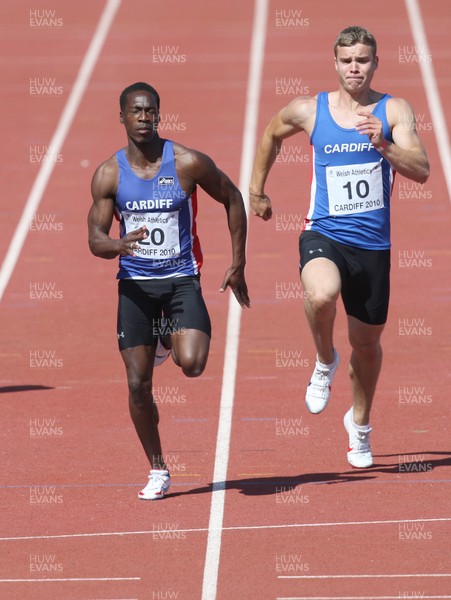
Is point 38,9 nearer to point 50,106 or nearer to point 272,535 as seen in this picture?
point 50,106

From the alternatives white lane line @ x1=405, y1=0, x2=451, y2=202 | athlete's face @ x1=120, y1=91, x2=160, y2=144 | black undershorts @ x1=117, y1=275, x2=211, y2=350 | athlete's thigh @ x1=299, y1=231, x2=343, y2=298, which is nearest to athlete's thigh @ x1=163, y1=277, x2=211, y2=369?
black undershorts @ x1=117, y1=275, x2=211, y2=350

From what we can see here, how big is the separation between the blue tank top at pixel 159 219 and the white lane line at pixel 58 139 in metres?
6.39

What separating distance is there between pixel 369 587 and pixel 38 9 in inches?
793

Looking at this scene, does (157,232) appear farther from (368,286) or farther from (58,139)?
(58,139)

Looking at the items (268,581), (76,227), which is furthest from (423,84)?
(268,581)

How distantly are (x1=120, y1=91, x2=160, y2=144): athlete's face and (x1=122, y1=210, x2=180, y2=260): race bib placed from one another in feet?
1.33

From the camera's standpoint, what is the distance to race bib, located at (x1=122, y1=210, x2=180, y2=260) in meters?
8.01

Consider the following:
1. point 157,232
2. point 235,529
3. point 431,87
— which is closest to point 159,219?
point 157,232

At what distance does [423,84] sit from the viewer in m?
21.4

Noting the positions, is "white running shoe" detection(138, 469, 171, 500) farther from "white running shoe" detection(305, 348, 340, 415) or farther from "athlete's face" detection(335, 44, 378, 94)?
"athlete's face" detection(335, 44, 378, 94)

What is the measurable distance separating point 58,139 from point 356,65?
1175cm

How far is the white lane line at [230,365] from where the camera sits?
285 inches

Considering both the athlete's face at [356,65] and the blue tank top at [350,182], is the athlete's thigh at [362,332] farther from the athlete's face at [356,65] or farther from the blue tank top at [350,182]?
the athlete's face at [356,65]

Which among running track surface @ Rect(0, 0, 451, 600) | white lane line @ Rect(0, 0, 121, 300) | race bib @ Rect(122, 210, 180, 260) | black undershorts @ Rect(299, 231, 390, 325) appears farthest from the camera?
white lane line @ Rect(0, 0, 121, 300)
